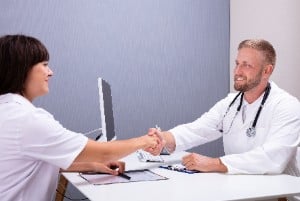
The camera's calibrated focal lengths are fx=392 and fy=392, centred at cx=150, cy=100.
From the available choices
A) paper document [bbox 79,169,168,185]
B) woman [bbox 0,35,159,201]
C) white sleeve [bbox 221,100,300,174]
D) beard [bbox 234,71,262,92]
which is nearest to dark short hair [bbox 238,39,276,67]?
beard [bbox 234,71,262,92]

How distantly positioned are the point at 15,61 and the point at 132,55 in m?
1.73

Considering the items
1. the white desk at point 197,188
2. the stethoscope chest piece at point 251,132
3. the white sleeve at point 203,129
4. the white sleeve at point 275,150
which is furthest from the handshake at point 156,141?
the stethoscope chest piece at point 251,132

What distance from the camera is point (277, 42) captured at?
2.89 metres

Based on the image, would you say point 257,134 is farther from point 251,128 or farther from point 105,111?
point 105,111

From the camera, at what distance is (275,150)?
1975 millimetres

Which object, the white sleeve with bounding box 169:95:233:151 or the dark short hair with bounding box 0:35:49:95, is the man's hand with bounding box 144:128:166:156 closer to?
the white sleeve with bounding box 169:95:233:151

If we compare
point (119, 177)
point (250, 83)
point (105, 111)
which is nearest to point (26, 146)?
point (119, 177)

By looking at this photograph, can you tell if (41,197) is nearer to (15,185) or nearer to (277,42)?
(15,185)

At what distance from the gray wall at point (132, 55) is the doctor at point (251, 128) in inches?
30.3

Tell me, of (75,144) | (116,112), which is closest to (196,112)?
(116,112)

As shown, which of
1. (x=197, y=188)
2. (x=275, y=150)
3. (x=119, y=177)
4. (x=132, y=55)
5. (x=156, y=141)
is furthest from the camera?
(x=132, y=55)

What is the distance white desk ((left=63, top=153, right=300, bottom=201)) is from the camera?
1.48 metres

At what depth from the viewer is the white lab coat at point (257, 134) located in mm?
1950

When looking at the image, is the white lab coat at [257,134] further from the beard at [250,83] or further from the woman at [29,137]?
the woman at [29,137]
